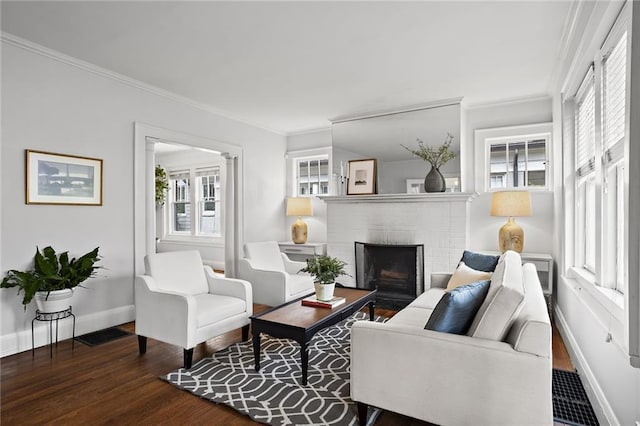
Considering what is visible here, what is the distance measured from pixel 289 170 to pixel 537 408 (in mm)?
5359

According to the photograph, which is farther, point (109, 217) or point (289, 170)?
point (289, 170)

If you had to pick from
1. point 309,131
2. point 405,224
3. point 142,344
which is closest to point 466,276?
point 405,224

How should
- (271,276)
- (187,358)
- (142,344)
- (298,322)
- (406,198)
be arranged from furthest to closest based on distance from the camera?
1. (406,198)
2. (271,276)
3. (142,344)
4. (187,358)
5. (298,322)

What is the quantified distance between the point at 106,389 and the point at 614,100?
356 cm

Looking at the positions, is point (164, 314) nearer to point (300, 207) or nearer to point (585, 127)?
point (300, 207)

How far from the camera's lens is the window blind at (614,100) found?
1.87 meters

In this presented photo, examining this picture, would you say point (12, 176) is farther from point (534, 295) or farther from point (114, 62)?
point (534, 295)

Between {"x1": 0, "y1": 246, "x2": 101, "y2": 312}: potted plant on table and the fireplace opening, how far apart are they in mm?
3238

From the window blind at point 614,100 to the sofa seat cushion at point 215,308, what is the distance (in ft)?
9.24

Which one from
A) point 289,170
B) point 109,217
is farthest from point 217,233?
point 109,217

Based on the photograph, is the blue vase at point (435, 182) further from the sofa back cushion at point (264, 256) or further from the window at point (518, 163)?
the sofa back cushion at point (264, 256)

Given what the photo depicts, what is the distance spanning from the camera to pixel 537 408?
1562mm

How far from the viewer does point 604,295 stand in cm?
202

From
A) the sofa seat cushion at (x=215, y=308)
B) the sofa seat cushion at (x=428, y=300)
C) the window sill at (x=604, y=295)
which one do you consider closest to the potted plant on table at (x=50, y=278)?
the sofa seat cushion at (x=215, y=308)
